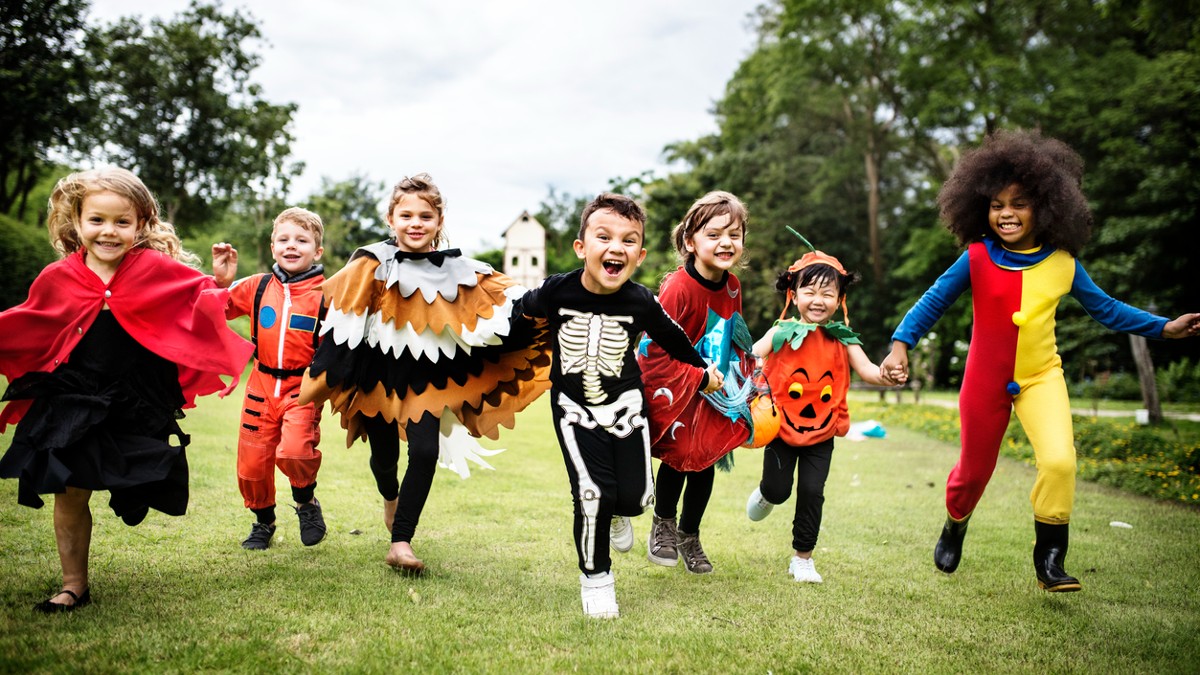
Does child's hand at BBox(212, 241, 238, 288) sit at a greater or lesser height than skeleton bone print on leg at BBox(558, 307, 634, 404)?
greater

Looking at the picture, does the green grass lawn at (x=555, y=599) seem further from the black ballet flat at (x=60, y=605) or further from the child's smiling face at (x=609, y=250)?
the child's smiling face at (x=609, y=250)

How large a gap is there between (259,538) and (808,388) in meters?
3.46

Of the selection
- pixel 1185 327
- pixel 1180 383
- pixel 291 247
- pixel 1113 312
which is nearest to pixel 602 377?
pixel 291 247

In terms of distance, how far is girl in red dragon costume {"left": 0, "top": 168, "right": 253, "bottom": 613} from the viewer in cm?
360

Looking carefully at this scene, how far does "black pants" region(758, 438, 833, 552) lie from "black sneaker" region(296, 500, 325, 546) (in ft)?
8.99

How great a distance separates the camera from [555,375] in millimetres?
4160

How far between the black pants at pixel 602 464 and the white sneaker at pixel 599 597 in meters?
0.05

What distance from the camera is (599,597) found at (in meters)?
3.91

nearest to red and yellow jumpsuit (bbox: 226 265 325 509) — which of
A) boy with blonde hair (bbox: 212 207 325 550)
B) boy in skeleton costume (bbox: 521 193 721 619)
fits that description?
boy with blonde hair (bbox: 212 207 325 550)

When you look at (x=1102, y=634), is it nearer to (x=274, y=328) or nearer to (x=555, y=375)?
(x=555, y=375)

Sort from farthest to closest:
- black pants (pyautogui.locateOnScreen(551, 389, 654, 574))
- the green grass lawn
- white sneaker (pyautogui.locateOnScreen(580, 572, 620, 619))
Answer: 1. black pants (pyautogui.locateOnScreen(551, 389, 654, 574))
2. white sneaker (pyautogui.locateOnScreen(580, 572, 620, 619))
3. the green grass lawn

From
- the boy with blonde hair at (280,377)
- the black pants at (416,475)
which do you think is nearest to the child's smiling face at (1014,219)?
the black pants at (416,475)

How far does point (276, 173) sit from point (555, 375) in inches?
1101

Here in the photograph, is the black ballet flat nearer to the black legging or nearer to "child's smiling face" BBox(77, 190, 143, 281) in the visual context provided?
"child's smiling face" BBox(77, 190, 143, 281)
